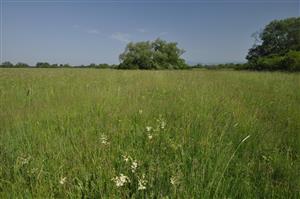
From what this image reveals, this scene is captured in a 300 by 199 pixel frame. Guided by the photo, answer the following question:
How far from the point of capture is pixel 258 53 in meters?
43.8

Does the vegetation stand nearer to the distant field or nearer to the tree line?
the tree line

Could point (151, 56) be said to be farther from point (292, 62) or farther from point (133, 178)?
point (133, 178)

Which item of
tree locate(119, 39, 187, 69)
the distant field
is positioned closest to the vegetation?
tree locate(119, 39, 187, 69)

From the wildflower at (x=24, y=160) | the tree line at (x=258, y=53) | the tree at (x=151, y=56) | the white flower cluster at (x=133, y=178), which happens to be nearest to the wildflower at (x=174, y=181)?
the white flower cluster at (x=133, y=178)

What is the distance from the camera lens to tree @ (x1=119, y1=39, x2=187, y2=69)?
54156 millimetres

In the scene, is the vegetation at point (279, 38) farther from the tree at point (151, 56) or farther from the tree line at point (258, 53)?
the tree at point (151, 56)

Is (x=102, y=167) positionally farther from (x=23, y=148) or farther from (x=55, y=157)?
(x=23, y=148)

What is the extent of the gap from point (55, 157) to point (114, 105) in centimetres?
166

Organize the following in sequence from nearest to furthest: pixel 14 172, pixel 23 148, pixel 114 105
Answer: pixel 14 172, pixel 23 148, pixel 114 105

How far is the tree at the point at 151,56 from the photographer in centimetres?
5416

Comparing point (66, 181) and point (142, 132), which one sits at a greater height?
point (142, 132)

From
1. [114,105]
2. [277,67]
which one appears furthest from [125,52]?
[114,105]

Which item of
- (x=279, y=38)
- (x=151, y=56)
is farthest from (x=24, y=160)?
(x=151, y=56)

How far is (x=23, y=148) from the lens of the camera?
1871 millimetres
